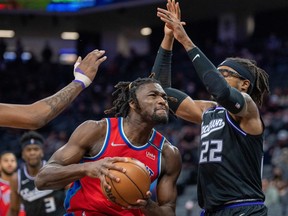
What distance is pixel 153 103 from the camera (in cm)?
521

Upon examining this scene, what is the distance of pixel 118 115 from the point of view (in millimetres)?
5590

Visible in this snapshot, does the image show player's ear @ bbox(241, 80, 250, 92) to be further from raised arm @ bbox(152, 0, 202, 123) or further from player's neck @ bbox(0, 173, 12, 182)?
player's neck @ bbox(0, 173, 12, 182)

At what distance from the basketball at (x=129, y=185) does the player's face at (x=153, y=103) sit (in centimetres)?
56

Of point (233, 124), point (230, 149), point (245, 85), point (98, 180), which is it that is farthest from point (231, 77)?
point (98, 180)

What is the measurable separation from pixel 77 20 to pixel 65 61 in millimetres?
3075

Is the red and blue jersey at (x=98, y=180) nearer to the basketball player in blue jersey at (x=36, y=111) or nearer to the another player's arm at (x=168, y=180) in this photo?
the another player's arm at (x=168, y=180)

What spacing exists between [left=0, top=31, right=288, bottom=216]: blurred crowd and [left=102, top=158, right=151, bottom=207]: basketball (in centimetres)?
714

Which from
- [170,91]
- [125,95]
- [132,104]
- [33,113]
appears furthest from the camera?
[170,91]

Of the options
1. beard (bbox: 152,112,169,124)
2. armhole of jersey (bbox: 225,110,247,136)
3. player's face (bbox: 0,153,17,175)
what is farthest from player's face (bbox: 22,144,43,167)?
armhole of jersey (bbox: 225,110,247,136)

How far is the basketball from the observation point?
14.9 feet

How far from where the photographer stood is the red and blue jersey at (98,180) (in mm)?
5141

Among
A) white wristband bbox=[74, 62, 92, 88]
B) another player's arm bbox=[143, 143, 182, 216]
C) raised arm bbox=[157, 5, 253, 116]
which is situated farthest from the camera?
another player's arm bbox=[143, 143, 182, 216]

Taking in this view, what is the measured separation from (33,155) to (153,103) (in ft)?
11.4

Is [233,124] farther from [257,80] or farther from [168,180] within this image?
[168,180]
